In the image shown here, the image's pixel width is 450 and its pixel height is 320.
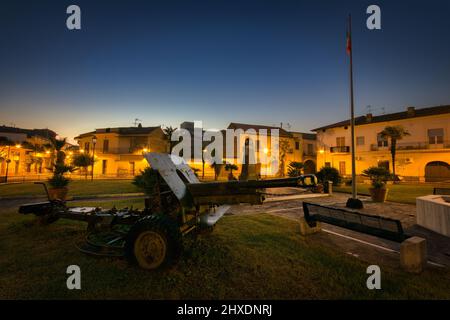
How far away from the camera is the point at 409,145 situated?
30297 mm

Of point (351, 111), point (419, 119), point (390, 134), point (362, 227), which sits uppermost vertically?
point (419, 119)

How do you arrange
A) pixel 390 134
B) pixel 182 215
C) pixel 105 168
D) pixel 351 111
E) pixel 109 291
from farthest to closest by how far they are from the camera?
pixel 105 168 < pixel 390 134 < pixel 351 111 < pixel 182 215 < pixel 109 291

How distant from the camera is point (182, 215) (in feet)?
13.5

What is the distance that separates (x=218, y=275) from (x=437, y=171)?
3889 cm

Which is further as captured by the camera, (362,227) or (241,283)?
(362,227)

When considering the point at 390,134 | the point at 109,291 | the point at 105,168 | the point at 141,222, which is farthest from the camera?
the point at 105,168

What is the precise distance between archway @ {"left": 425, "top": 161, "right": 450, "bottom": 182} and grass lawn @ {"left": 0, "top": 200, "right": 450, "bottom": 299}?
1362 inches

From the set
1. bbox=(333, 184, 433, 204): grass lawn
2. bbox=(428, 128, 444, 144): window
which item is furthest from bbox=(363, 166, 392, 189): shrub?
bbox=(428, 128, 444, 144): window

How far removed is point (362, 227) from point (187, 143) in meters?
40.3

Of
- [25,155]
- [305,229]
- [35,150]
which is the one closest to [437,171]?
[305,229]

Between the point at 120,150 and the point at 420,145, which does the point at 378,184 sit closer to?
the point at 420,145
